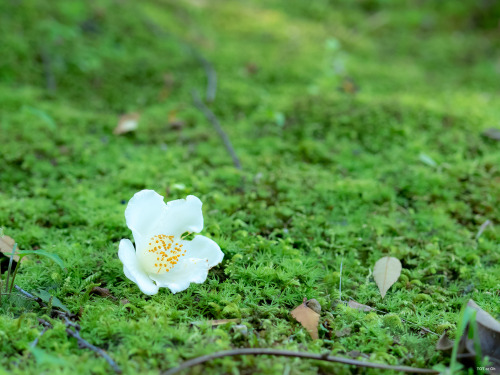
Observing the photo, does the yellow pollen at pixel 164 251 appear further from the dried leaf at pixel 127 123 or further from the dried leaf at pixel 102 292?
the dried leaf at pixel 127 123

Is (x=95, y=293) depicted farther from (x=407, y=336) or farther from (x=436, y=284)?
(x=436, y=284)

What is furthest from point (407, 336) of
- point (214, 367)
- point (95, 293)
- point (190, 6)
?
point (190, 6)

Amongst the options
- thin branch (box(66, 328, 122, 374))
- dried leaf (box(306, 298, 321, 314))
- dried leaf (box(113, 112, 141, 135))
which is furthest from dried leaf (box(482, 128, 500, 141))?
thin branch (box(66, 328, 122, 374))

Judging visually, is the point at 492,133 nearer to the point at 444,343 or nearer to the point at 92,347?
the point at 444,343

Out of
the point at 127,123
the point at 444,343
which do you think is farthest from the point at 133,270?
the point at 127,123

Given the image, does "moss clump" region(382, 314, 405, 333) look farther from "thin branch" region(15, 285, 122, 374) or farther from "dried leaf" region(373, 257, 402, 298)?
"thin branch" region(15, 285, 122, 374)

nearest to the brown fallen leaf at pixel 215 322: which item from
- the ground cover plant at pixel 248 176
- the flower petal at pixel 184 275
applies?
the ground cover plant at pixel 248 176
